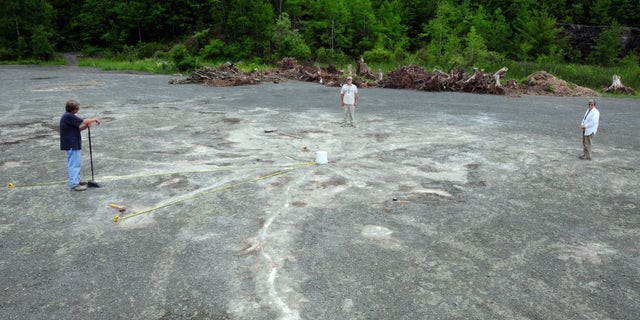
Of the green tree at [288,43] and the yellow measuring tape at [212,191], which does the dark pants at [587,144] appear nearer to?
the yellow measuring tape at [212,191]

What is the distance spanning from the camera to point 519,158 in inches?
404

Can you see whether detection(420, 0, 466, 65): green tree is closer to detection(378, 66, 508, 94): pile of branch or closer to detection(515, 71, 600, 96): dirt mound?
detection(515, 71, 600, 96): dirt mound

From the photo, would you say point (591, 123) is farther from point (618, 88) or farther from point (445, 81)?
point (618, 88)

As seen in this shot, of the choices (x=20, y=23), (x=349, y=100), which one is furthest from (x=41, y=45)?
(x=349, y=100)

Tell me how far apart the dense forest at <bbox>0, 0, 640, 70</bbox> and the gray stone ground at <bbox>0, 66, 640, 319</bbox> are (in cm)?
2844

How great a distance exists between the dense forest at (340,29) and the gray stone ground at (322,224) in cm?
2844

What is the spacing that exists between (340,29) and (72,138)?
146 feet

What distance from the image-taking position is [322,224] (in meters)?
6.68

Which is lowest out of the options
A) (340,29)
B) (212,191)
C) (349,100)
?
(212,191)

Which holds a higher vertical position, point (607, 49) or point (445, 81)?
point (607, 49)

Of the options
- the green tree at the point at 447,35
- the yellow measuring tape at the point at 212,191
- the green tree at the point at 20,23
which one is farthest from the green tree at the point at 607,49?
the green tree at the point at 20,23

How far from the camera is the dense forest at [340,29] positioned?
43844 millimetres

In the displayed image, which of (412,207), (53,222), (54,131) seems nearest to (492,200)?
(412,207)

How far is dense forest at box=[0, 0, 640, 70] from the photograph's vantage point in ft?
144
